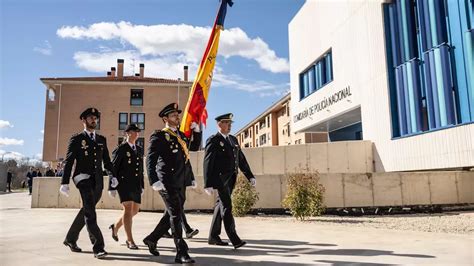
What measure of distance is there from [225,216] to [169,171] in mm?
1222

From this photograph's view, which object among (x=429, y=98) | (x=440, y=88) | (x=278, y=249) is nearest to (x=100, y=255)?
(x=278, y=249)

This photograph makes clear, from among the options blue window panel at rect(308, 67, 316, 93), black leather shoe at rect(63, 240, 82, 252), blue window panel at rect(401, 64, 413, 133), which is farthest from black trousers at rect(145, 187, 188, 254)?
blue window panel at rect(308, 67, 316, 93)

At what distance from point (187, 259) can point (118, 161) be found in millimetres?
2442

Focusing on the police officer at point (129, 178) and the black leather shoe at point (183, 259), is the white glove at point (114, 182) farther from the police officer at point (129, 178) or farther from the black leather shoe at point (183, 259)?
the black leather shoe at point (183, 259)

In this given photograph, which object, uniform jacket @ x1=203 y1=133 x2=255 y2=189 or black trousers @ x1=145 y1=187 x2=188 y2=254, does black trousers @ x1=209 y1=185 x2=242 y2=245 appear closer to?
uniform jacket @ x1=203 y1=133 x2=255 y2=189

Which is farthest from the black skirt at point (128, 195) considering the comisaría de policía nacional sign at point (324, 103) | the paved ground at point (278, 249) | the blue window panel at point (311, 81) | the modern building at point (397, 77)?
the blue window panel at point (311, 81)

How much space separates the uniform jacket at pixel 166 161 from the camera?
5602 millimetres

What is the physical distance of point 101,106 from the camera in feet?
161

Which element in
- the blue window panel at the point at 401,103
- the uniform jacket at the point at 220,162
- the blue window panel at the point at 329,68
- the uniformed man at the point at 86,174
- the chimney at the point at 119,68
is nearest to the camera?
the uniformed man at the point at 86,174

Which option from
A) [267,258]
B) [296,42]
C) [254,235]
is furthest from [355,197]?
[296,42]

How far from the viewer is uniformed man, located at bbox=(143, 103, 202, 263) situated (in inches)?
216

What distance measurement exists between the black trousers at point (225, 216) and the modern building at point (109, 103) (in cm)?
4230

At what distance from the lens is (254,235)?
805 cm

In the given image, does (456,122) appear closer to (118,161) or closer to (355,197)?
(355,197)
